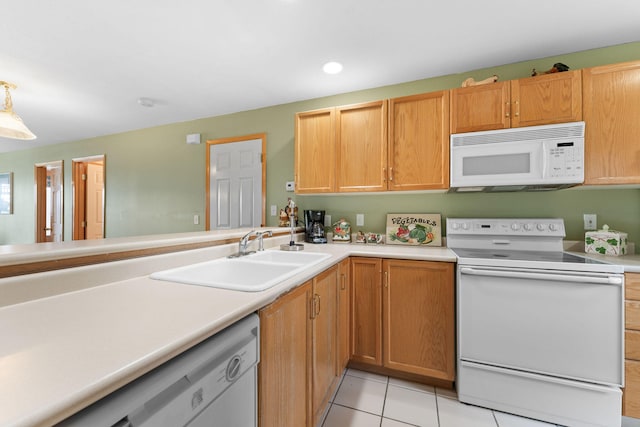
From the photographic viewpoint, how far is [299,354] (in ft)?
3.79

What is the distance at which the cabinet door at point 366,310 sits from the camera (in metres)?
1.91

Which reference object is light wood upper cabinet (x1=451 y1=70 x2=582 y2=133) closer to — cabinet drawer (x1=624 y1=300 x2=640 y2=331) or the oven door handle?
the oven door handle

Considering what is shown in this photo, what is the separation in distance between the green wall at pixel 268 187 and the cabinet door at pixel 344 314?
2.45ft

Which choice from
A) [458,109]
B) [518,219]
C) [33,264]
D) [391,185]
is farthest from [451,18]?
[33,264]

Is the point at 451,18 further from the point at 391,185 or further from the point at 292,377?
the point at 292,377

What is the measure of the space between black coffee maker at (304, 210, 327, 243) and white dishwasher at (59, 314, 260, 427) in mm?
1660

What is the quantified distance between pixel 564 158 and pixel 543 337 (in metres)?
1.09

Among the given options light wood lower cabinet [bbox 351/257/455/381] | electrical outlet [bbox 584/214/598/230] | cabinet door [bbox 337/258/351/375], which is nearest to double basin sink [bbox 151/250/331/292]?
cabinet door [bbox 337/258/351/375]

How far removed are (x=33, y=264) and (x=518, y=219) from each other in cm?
267

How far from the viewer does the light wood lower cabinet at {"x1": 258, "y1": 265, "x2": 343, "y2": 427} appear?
91 cm

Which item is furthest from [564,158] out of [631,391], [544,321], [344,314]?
[344,314]

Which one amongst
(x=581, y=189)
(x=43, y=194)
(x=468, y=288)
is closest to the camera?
(x=468, y=288)

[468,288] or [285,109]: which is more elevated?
[285,109]

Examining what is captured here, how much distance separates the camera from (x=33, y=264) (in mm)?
823
